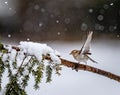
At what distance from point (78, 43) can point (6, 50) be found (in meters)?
4.79

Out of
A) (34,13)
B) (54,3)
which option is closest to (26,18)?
(34,13)

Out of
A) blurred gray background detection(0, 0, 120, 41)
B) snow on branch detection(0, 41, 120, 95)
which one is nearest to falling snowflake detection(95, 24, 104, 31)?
blurred gray background detection(0, 0, 120, 41)

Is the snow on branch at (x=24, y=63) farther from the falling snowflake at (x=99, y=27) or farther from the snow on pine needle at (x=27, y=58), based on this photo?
the falling snowflake at (x=99, y=27)

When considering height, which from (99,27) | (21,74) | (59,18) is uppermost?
(21,74)

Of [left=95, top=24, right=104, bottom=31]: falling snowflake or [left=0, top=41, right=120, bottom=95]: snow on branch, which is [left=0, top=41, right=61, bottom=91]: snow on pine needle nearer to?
[left=0, top=41, right=120, bottom=95]: snow on branch

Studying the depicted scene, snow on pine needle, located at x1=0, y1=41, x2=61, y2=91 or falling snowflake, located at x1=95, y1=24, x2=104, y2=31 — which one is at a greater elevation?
snow on pine needle, located at x1=0, y1=41, x2=61, y2=91

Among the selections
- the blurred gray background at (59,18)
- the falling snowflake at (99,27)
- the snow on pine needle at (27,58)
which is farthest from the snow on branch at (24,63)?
the falling snowflake at (99,27)

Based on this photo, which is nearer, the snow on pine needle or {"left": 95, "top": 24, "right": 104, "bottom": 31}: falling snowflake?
the snow on pine needle

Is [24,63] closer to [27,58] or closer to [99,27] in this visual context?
[27,58]

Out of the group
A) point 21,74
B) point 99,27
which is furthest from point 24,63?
point 99,27

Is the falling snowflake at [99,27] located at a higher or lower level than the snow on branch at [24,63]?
lower

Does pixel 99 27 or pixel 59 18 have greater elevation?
pixel 59 18

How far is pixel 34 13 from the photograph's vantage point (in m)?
6.37

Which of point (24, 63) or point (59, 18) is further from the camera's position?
point (59, 18)
